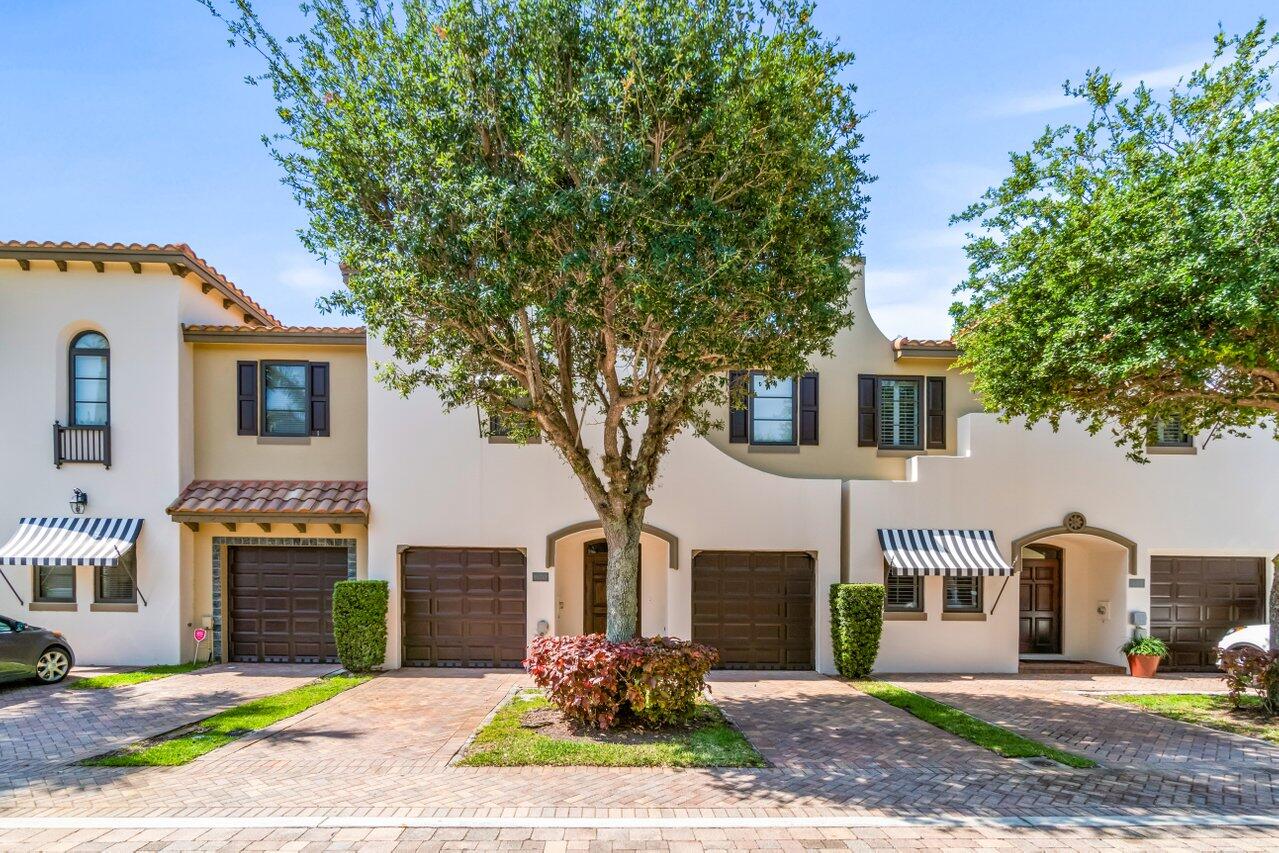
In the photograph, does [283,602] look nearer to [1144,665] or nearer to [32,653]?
[32,653]

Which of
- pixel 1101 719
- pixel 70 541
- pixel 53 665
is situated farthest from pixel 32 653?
pixel 1101 719

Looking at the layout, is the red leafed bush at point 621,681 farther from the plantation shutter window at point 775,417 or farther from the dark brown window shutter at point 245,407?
the dark brown window shutter at point 245,407

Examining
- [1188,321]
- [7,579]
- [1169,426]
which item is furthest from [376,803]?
[1169,426]

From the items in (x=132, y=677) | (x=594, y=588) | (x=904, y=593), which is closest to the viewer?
(x=132, y=677)

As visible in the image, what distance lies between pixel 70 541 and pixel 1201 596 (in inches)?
909

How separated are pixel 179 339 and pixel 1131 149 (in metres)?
17.4

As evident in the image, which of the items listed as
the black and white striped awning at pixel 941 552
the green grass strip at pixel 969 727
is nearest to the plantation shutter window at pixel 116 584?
the green grass strip at pixel 969 727

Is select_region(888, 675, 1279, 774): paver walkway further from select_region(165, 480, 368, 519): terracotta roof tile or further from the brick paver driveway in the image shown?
select_region(165, 480, 368, 519): terracotta roof tile

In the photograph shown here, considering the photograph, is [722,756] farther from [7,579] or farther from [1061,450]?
[7,579]

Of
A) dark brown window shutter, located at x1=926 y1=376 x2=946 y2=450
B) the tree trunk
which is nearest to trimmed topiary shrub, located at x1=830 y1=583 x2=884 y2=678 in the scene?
dark brown window shutter, located at x1=926 y1=376 x2=946 y2=450

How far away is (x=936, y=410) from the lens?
1486 centimetres

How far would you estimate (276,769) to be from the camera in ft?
26.1

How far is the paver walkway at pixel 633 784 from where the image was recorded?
22.8ft

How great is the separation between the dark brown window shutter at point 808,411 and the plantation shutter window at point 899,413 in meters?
1.49
